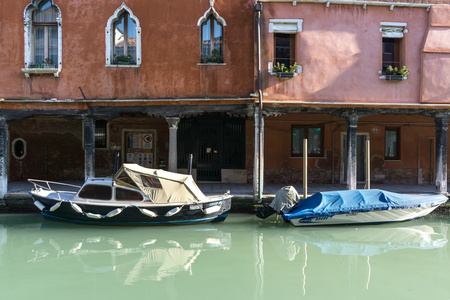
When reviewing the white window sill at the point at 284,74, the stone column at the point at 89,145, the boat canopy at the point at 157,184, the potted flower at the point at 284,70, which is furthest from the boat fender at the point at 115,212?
the potted flower at the point at 284,70

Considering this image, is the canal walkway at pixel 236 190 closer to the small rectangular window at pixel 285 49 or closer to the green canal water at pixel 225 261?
the green canal water at pixel 225 261

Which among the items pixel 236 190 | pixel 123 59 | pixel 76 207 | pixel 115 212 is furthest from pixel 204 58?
pixel 76 207

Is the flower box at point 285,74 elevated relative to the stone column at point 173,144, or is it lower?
elevated

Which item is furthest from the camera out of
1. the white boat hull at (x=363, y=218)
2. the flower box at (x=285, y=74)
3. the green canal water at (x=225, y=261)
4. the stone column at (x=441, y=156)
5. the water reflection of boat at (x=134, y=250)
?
the stone column at (x=441, y=156)

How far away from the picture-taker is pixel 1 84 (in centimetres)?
1205

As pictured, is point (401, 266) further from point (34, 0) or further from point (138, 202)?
point (34, 0)

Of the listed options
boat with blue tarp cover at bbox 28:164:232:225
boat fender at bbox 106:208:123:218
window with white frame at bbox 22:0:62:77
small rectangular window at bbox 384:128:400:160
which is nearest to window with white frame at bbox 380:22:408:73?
small rectangular window at bbox 384:128:400:160

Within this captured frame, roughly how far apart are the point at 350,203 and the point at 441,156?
14.1 ft

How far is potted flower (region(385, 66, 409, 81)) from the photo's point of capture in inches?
480

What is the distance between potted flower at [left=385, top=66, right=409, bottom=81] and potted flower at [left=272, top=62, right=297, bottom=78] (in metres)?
2.97

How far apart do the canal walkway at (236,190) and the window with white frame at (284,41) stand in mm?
4018

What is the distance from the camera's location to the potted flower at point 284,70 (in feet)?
39.1

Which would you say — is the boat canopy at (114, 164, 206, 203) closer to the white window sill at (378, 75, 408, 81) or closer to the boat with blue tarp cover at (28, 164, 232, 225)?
the boat with blue tarp cover at (28, 164, 232, 225)

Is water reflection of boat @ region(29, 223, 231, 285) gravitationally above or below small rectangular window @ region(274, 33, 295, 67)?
below
